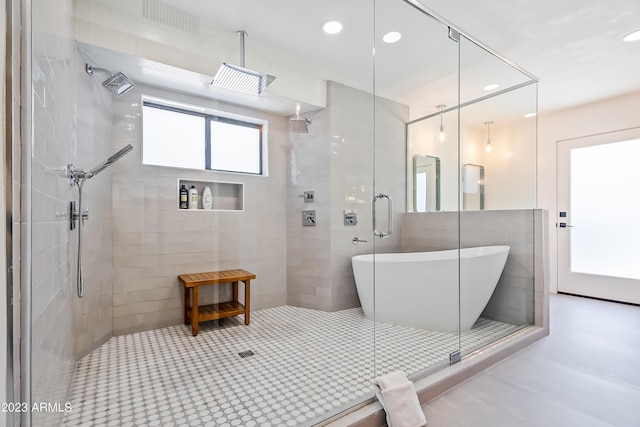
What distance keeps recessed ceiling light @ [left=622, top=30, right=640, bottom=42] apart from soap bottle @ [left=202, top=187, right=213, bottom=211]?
3.73 m

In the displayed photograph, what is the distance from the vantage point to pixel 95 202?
2.14m

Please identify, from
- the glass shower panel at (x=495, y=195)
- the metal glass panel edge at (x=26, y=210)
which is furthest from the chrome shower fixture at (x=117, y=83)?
the glass shower panel at (x=495, y=195)

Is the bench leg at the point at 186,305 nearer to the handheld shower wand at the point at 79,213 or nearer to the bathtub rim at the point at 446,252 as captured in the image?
the handheld shower wand at the point at 79,213

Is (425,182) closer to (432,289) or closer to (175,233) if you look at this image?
(432,289)

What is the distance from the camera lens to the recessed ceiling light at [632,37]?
242 cm

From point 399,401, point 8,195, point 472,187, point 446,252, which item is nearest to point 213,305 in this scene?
point 399,401

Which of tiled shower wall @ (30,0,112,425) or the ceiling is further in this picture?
the ceiling

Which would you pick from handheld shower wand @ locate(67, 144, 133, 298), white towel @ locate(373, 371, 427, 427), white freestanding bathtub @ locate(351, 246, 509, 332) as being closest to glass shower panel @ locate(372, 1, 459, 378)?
white freestanding bathtub @ locate(351, 246, 509, 332)

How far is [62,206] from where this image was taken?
140 centimetres

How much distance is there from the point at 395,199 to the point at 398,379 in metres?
2.10

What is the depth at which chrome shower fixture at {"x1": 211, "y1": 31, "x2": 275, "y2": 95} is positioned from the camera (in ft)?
8.09

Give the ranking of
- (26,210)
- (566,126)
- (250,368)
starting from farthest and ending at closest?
(566,126), (250,368), (26,210)

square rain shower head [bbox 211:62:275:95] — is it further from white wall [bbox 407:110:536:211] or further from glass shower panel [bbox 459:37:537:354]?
white wall [bbox 407:110:536:211]

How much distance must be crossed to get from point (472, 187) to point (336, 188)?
1.61 metres
